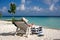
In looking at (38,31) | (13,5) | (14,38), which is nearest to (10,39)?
(14,38)

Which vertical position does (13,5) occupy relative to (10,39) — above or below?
above

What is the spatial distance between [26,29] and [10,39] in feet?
6.17

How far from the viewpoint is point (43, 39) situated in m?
12.1

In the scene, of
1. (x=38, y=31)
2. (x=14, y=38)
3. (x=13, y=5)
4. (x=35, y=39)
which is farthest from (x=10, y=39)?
(x=13, y=5)

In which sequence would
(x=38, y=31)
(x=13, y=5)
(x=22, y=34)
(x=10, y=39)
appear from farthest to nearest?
(x=13, y=5) < (x=38, y=31) < (x=22, y=34) < (x=10, y=39)

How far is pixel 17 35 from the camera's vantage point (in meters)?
13.4

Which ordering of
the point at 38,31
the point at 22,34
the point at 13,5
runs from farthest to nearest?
the point at 13,5, the point at 38,31, the point at 22,34

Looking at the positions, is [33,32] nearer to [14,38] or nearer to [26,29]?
[26,29]

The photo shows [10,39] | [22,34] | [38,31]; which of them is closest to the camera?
[10,39]

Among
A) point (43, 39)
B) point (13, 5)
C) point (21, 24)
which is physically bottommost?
point (43, 39)

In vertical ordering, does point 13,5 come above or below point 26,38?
above

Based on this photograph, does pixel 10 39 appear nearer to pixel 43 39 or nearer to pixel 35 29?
pixel 43 39

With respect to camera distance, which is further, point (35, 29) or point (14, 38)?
point (35, 29)

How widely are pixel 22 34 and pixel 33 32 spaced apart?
1731mm
